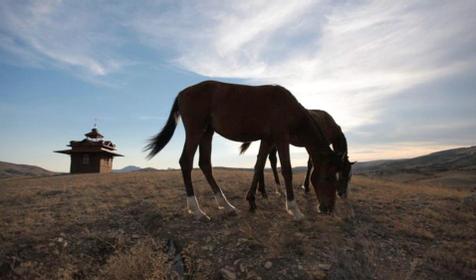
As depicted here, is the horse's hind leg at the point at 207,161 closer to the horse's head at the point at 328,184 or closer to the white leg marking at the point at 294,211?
the white leg marking at the point at 294,211

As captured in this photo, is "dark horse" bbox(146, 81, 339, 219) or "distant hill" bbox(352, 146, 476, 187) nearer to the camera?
"dark horse" bbox(146, 81, 339, 219)

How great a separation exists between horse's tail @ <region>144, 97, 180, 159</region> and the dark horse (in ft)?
1.82

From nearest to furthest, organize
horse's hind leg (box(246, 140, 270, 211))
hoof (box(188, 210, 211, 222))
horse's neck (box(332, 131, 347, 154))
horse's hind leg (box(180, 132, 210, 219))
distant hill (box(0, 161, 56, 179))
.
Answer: hoof (box(188, 210, 211, 222)) → horse's hind leg (box(246, 140, 270, 211)) → horse's hind leg (box(180, 132, 210, 219)) → horse's neck (box(332, 131, 347, 154)) → distant hill (box(0, 161, 56, 179))

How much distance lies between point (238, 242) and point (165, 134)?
3.64 metres

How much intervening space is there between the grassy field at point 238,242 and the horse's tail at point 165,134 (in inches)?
59.4

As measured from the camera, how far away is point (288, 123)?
6.34 meters

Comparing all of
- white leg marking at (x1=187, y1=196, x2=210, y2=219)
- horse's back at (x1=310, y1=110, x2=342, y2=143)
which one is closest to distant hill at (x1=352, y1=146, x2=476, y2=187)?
horse's back at (x1=310, y1=110, x2=342, y2=143)

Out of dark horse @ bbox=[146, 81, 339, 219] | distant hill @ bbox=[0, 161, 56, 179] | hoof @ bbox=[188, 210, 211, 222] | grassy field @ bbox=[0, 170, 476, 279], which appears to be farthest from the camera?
distant hill @ bbox=[0, 161, 56, 179]

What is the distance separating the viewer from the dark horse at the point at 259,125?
243 inches

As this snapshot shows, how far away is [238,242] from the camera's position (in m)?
5.08

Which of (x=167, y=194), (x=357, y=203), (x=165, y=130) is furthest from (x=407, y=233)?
(x=167, y=194)

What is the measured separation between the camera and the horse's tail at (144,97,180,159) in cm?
756

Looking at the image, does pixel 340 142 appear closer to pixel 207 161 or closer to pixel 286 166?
pixel 286 166

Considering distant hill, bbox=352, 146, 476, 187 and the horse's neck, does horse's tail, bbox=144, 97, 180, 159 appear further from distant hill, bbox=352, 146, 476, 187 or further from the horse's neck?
distant hill, bbox=352, 146, 476, 187
